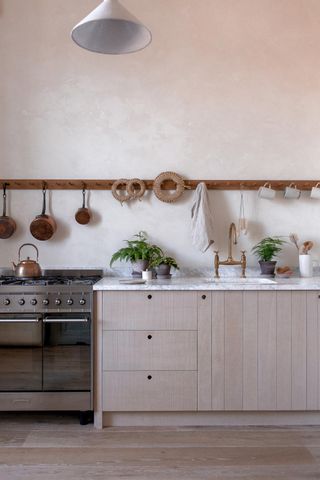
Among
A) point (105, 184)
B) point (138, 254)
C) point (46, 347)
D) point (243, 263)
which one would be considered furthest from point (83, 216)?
point (243, 263)

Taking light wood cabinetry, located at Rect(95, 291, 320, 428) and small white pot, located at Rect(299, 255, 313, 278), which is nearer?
light wood cabinetry, located at Rect(95, 291, 320, 428)

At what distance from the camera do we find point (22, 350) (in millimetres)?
2605

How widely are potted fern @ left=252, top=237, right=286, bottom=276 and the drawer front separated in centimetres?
80

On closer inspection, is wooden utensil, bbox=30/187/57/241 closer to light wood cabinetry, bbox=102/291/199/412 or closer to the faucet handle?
light wood cabinetry, bbox=102/291/199/412

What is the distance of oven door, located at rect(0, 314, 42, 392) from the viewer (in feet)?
8.55

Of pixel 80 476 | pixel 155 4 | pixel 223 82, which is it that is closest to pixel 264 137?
pixel 223 82

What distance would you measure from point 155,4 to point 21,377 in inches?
113

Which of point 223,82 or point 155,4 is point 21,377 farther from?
point 155,4

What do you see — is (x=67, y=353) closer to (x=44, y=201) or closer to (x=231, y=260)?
(x=44, y=201)

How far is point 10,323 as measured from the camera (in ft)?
8.58

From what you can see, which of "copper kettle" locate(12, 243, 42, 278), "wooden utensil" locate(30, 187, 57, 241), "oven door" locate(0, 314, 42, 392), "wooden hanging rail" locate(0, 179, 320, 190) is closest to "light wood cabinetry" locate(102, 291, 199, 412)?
"oven door" locate(0, 314, 42, 392)

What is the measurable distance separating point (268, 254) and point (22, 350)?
1832mm

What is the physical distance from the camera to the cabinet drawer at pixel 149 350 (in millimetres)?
2617

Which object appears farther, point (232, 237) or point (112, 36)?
point (232, 237)
